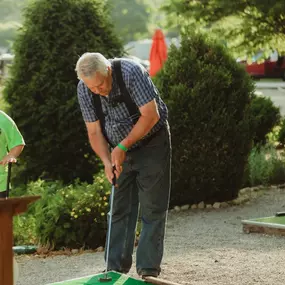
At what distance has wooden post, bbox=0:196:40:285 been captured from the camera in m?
3.92

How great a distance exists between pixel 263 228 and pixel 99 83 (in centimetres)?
322

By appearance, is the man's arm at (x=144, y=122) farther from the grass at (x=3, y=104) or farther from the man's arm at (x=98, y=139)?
the grass at (x=3, y=104)

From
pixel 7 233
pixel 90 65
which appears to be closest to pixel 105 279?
pixel 90 65

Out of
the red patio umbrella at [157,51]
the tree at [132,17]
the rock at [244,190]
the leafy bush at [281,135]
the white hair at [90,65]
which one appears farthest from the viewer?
the tree at [132,17]

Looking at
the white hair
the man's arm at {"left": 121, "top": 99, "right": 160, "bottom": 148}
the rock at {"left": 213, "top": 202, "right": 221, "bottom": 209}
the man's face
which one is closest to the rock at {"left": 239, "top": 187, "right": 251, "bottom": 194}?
the rock at {"left": 213, "top": 202, "right": 221, "bottom": 209}

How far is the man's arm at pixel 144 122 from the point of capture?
5996 millimetres

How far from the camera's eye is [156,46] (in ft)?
61.0

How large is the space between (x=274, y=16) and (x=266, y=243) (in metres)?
7.75

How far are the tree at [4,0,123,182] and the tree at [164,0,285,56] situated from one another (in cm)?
482

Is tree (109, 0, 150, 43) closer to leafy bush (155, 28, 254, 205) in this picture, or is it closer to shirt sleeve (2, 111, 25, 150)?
leafy bush (155, 28, 254, 205)

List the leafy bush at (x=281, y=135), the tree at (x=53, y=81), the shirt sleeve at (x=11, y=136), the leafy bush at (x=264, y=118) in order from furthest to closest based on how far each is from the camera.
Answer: the leafy bush at (x=281, y=135) < the leafy bush at (x=264, y=118) < the tree at (x=53, y=81) < the shirt sleeve at (x=11, y=136)

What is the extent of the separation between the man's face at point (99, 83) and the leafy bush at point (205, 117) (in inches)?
148

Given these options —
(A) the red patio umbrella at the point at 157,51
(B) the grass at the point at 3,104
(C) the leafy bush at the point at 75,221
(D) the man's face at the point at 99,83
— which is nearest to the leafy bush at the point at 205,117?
(C) the leafy bush at the point at 75,221

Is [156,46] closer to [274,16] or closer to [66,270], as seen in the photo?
[274,16]
